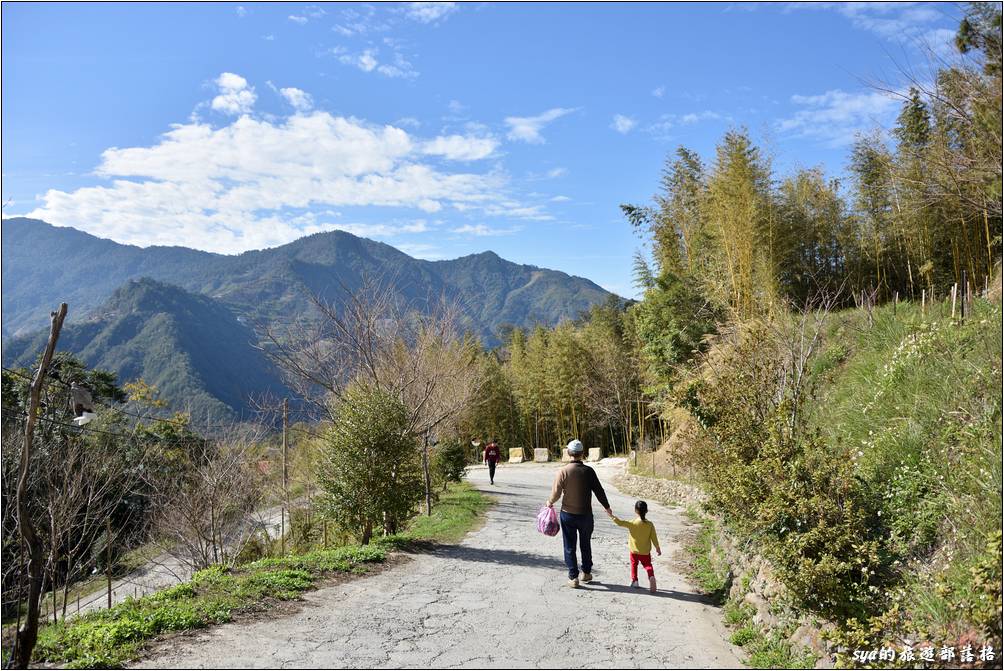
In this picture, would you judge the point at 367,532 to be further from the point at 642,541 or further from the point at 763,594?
the point at 763,594

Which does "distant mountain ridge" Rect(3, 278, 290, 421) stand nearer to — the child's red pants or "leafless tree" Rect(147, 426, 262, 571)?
"leafless tree" Rect(147, 426, 262, 571)

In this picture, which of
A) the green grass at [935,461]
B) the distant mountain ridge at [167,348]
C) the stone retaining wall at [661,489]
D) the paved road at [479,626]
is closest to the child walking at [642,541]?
the paved road at [479,626]

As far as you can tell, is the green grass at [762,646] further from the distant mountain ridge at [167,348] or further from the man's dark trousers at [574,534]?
the distant mountain ridge at [167,348]

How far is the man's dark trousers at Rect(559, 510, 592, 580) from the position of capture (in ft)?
20.7

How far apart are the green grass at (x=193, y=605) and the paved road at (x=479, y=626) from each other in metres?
0.25

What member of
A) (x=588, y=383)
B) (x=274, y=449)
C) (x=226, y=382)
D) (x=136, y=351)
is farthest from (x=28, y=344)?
(x=588, y=383)

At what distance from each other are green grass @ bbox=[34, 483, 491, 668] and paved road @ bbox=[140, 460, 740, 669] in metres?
0.25

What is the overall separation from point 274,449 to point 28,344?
9565 centimetres

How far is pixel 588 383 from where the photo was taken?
33.6 metres

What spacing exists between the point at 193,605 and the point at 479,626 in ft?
7.85

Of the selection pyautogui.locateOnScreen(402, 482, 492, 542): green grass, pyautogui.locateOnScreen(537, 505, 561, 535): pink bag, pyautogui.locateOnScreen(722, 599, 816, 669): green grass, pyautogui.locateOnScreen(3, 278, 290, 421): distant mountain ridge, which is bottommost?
pyautogui.locateOnScreen(402, 482, 492, 542): green grass

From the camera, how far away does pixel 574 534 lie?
6.45 m

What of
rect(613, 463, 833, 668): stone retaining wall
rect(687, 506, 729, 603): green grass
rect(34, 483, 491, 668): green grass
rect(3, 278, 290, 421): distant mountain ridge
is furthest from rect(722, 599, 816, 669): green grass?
rect(3, 278, 290, 421): distant mountain ridge

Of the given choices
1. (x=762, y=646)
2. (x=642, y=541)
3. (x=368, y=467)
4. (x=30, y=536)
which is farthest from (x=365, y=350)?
(x=762, y=646)
